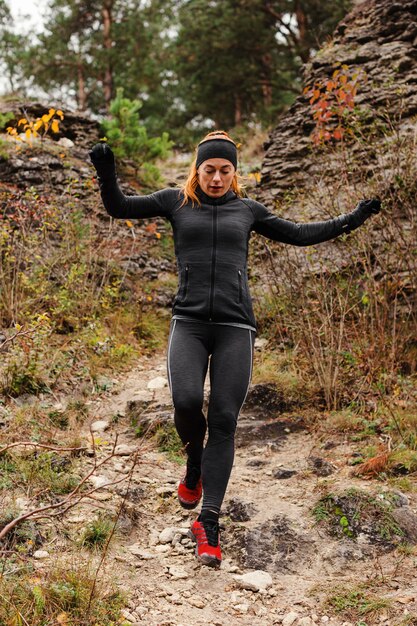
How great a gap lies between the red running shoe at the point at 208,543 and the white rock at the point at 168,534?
1.13 feet

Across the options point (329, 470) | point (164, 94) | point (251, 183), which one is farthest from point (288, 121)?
point (164, 94)

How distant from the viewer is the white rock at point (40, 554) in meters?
2.57

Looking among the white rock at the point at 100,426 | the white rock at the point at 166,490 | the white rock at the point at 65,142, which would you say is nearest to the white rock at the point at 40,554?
the white rock at the point at 166,490

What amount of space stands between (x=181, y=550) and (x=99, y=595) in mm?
780

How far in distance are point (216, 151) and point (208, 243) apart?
516 mm

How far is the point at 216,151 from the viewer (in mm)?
3035

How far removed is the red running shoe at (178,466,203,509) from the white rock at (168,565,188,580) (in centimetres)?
36

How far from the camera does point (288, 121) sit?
28.6 feet

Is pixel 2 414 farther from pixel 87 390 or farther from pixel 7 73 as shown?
pixel 7 73

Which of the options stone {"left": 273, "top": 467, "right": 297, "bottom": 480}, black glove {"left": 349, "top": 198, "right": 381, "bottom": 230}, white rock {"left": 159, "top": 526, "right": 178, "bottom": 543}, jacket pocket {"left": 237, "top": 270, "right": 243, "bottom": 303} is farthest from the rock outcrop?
white rock {"left": 159, "top": 526, "right": 178, "bottom": 543}

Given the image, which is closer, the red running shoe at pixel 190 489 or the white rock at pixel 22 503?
the white rock at pixel 22 503

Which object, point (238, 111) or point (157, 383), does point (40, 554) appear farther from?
point (238, 111)

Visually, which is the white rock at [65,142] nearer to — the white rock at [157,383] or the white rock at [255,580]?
the white rock at [157,383]

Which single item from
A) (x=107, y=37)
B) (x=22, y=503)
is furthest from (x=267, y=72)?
(x=22, y=503)
